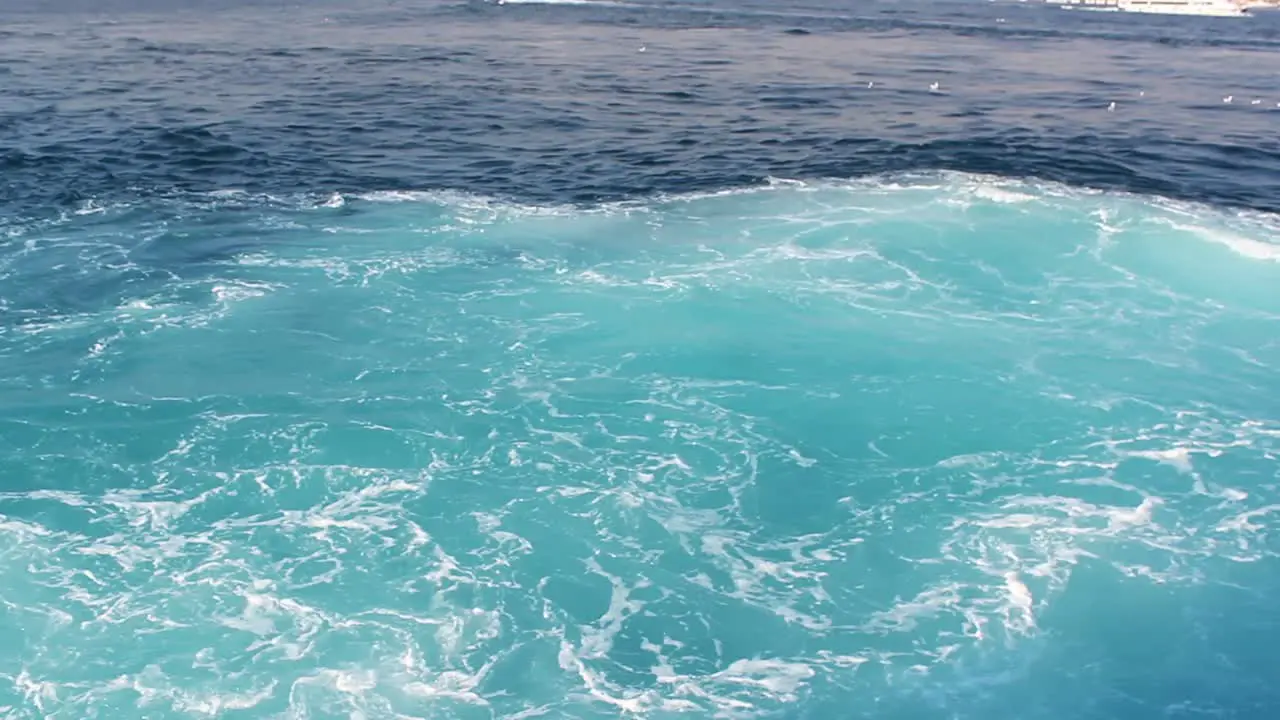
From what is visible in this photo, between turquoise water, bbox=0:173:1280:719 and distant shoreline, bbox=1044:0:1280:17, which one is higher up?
distant shoreline, bbox=1044:0:1280:17

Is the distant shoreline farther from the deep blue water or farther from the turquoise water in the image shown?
the turquoise water

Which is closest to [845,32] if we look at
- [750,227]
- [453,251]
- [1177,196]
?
[1177,196]

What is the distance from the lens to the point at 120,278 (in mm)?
45500

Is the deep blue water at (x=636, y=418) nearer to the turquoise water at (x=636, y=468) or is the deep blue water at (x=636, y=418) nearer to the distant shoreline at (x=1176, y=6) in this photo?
the turquoise water at (x=636, y=468)

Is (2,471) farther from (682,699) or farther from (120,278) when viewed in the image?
(682,699)

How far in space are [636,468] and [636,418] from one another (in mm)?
3166

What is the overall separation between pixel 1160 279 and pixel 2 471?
46455mm

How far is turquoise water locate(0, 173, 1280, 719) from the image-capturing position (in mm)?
25984

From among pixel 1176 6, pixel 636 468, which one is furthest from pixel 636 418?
pixel 1176 6

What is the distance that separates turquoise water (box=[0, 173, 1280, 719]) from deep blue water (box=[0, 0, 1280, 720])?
144 millimetres

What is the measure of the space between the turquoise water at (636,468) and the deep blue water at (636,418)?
0.47 ft

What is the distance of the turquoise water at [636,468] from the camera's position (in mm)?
25984

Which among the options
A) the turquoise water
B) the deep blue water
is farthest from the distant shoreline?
the turquoise water

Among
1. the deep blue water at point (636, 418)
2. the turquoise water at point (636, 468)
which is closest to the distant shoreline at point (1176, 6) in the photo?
the deep blue water at point (636, 418)
